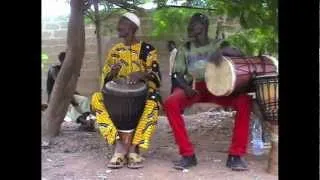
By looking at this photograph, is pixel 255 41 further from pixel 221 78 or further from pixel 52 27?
pixel 52 27

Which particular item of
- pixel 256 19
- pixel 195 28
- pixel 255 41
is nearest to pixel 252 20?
pixel 256 19

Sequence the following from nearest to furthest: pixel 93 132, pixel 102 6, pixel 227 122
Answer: pixel 93 132
pixel 227 122
pixel 102 6

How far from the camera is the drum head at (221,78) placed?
4.36 metres

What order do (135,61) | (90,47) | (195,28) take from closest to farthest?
(195,28)
(135,61)
(90,47)

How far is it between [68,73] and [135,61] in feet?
4.42

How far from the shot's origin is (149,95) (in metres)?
4.70

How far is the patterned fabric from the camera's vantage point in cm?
467

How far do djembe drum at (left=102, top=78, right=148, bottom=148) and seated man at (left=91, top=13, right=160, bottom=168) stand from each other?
0.10 feet

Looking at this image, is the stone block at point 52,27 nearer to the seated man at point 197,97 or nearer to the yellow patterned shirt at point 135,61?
the yellow patterned shirt at point 135,61

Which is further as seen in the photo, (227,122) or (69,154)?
(227,122)

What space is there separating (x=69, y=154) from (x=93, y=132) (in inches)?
52.8
